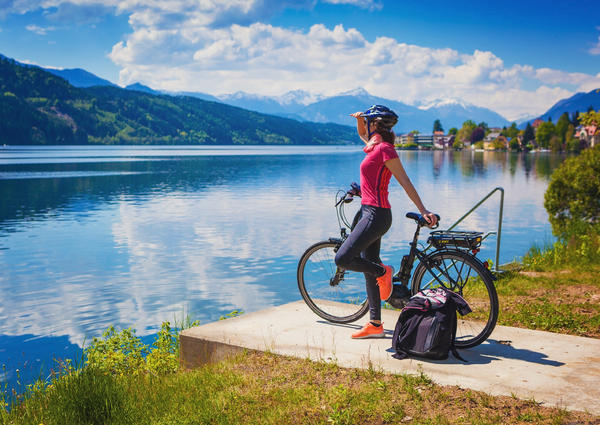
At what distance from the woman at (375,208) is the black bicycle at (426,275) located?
0.61ft

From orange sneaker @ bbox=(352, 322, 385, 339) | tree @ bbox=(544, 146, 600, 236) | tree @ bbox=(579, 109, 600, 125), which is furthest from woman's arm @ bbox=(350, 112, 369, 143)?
tree @ bbox=(544, 146, 600, 236)

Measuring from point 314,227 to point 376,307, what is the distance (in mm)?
22714

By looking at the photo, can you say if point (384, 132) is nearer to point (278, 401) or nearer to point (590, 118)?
point (278, 401)

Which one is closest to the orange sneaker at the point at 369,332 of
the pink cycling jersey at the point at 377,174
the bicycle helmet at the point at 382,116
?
the pink cycling jersey at the point at 377,174

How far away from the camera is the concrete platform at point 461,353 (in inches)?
196

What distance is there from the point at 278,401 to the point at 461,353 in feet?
7.17

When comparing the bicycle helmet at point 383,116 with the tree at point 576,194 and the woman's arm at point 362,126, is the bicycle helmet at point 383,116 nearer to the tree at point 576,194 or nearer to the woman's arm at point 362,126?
the woman's arm at point 362,126

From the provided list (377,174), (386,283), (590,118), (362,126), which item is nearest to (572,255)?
(590,118)

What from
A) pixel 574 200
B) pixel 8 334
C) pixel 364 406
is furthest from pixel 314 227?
pixel 364 406

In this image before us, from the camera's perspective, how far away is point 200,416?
4.68m

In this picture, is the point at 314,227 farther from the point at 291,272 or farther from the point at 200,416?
the point at 200,416

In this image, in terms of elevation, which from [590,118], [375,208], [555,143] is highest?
[555,143]

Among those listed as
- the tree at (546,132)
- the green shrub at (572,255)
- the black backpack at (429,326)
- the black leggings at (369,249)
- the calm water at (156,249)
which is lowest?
the calm water at (156,249)

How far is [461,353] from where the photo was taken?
603 cm
